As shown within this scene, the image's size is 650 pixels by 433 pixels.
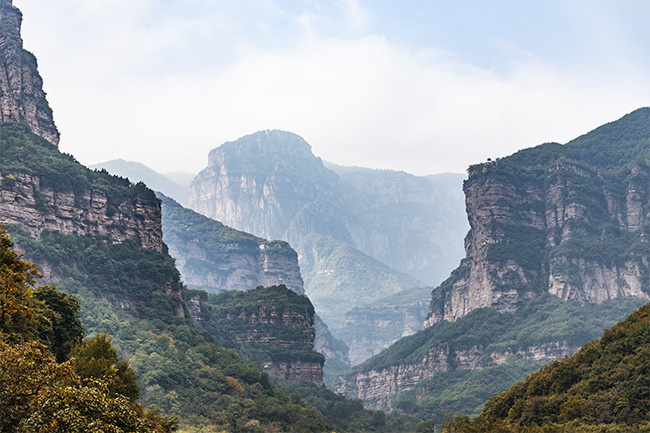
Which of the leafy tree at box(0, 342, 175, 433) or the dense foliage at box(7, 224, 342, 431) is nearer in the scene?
the leafy tree at box(0, 342, 175, 433)

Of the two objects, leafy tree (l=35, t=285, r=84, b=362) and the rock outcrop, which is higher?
the rock outcrop

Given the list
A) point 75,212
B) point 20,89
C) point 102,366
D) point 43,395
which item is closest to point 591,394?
point 102,366

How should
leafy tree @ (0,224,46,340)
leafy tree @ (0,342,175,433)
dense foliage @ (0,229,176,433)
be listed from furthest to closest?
leafy tree @ (0,224,46,340) → dense foliage @ (0,229,176,433) → leafy tree @ (0,342,175,433)

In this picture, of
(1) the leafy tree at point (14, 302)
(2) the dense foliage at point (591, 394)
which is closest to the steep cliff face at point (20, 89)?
(1) the leafy tree at point (14, 302)

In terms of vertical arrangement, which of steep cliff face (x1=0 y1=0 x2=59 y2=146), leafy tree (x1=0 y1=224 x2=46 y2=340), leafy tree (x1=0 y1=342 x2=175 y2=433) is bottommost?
leafy tree (x1=0 y1=342 x2=175 y2=433)

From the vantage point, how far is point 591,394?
79062 mm

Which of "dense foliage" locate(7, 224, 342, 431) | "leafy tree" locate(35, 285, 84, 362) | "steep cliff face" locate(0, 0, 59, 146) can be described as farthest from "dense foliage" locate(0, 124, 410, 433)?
"leafy tree" locate(35, 285, 84, 362)

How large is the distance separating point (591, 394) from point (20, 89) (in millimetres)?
122872

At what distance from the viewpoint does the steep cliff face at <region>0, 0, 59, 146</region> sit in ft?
489

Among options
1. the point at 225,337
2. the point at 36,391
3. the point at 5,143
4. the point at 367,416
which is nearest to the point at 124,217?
the point at 5,143

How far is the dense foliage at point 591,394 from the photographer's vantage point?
70.6m

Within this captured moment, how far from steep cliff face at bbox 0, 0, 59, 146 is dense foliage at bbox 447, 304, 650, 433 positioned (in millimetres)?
106183

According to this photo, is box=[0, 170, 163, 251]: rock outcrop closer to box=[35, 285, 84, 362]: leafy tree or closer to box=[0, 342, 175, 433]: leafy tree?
box=[35, 285, 84, 362]: leafy tree

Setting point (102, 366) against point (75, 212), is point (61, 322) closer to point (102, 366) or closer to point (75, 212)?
point (102, 366)
